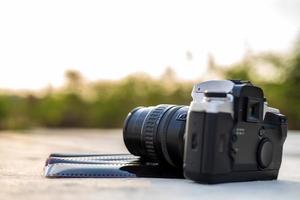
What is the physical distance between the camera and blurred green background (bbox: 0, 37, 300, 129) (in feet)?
Answer: 29.2

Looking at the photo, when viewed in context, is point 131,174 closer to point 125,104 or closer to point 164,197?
point 164,197

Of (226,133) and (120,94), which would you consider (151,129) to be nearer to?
(226,133)

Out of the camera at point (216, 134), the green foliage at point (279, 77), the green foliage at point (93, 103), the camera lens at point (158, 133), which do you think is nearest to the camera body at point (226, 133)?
the camera at point (216, 134)

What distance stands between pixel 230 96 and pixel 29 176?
65 centimetres

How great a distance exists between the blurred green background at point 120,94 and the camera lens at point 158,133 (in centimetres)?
671

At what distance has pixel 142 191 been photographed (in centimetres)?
135

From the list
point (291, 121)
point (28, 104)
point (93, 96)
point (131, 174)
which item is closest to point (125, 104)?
point (93, 96)

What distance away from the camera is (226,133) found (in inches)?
59.9

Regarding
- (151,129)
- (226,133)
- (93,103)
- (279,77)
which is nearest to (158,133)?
(151,129)

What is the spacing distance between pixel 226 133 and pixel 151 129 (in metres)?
0.32

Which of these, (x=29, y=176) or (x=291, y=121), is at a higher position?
(x=29, y=176)

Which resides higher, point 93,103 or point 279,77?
point 279,77

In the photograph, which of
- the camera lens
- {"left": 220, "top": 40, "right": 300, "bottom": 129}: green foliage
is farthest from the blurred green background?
the camera lens

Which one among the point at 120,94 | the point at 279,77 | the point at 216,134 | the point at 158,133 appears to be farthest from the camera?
the point at 120,94
